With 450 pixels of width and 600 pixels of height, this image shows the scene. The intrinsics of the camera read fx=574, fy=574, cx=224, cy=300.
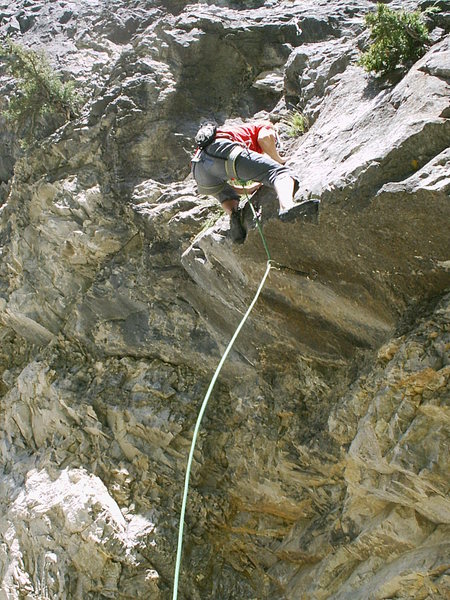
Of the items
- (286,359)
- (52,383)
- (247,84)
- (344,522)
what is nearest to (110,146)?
(247,84)

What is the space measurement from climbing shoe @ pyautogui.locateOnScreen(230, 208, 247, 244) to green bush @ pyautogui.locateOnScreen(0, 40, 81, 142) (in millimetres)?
5328

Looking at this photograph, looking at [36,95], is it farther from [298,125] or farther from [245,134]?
[245,134]

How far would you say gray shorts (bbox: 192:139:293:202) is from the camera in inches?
239

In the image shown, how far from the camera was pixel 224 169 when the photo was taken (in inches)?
254

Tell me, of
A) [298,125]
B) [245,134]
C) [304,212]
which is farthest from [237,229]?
[298,125]

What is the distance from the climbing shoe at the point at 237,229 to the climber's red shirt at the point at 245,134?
824 mm

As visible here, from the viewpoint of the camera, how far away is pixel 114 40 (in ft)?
39.3

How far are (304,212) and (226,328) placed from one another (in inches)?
107

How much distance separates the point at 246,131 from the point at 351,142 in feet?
4.75

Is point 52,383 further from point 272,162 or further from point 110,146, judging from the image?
point 272,162

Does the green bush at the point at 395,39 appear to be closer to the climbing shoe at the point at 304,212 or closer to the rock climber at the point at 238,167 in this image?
the rock climber at the point at 238,167

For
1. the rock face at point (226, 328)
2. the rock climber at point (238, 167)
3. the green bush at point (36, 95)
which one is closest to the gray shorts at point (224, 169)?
the rock climber at point (238, 167)

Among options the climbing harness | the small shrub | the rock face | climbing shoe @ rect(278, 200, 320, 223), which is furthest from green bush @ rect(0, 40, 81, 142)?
climbing shoe @ rect(278, 200, 320, 223)

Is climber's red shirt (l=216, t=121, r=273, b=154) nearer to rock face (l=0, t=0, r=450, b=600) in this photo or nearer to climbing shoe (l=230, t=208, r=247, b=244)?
rock face (l=0, t=0, r=450, b=600)
